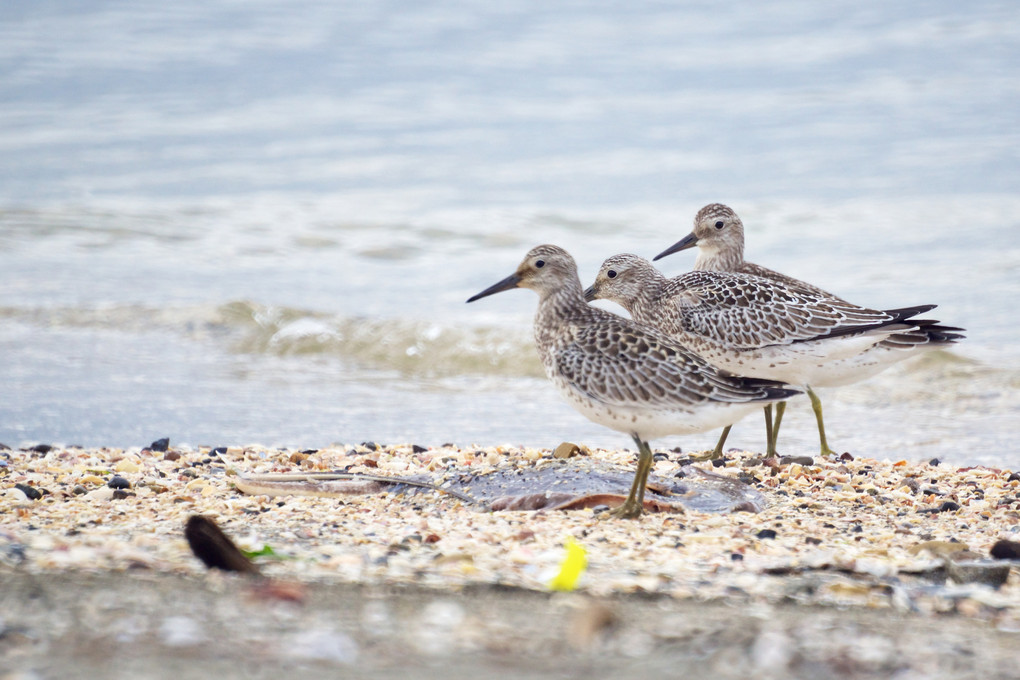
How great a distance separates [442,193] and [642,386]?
12.7 metres

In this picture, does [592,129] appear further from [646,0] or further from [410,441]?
[410,441]

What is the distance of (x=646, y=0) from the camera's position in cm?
2764

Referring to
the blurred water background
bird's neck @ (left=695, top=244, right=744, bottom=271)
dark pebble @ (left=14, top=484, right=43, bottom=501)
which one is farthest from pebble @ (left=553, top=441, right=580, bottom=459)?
dark pebble @ (left=14, top=484, right=43, bottom=501)

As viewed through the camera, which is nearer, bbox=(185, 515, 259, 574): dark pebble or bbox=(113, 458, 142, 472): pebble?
bbox=(185, 515, 259, 574): dark pebble

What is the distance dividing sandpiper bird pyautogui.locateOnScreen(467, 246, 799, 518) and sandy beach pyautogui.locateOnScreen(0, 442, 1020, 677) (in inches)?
16.2

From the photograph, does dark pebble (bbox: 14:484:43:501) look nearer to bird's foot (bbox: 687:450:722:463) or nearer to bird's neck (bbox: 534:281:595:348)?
bird's neck (bbox: 534:281:595:348)

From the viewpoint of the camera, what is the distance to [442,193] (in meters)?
17.5

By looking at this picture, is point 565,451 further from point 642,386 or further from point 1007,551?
point 1007,551

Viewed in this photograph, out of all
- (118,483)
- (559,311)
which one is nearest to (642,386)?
(559,311)

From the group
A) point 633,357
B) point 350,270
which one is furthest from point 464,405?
point 350,270

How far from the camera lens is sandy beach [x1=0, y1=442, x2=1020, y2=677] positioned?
306 cm

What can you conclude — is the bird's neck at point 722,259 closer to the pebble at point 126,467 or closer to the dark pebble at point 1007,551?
the dark pebble at point 1007,551

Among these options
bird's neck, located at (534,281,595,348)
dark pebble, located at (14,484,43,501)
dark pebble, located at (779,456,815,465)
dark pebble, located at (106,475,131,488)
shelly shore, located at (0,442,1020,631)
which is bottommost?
dark pebble, located at (14,484,43,501)

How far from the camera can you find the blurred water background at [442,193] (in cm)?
914
